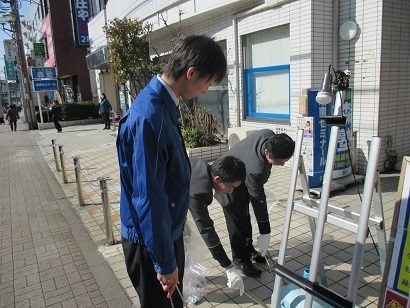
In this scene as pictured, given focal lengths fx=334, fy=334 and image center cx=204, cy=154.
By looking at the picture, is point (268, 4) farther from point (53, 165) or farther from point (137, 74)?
point (53, 165)

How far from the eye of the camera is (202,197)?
2.65 meters

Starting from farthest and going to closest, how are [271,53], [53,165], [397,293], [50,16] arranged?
[50,16] → [53,165] → [271,53] → [397,293]

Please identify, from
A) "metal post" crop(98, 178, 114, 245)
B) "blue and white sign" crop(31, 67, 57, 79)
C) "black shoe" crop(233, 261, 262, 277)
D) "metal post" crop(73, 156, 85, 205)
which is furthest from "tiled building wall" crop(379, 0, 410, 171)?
"blue and white sign" crop(31, 67, 57, 79)

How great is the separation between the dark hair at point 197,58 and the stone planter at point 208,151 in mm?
5750

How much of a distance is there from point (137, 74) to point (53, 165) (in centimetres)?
369

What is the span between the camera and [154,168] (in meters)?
1.52

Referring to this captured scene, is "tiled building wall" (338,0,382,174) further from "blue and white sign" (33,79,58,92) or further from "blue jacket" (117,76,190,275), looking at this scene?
"blue and white sign" (33,79,58,92)

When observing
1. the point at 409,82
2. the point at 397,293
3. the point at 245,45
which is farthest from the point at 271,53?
the point at 397,293

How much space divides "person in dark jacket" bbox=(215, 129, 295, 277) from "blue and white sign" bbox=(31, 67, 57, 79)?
18.5 m

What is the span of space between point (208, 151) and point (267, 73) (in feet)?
7.14

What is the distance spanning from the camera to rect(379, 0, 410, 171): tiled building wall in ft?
18.1

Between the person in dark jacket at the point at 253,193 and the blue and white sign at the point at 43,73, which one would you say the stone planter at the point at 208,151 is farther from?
the blue and white sign at the point at 43,73

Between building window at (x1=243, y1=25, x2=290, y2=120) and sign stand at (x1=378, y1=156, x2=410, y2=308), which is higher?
building window at (x1=243, y1=25, x2=290, y2=120)


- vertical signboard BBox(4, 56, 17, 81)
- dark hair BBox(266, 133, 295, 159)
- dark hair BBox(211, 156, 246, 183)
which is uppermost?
vertical signboard BBox(4, 56, 17, 81)
